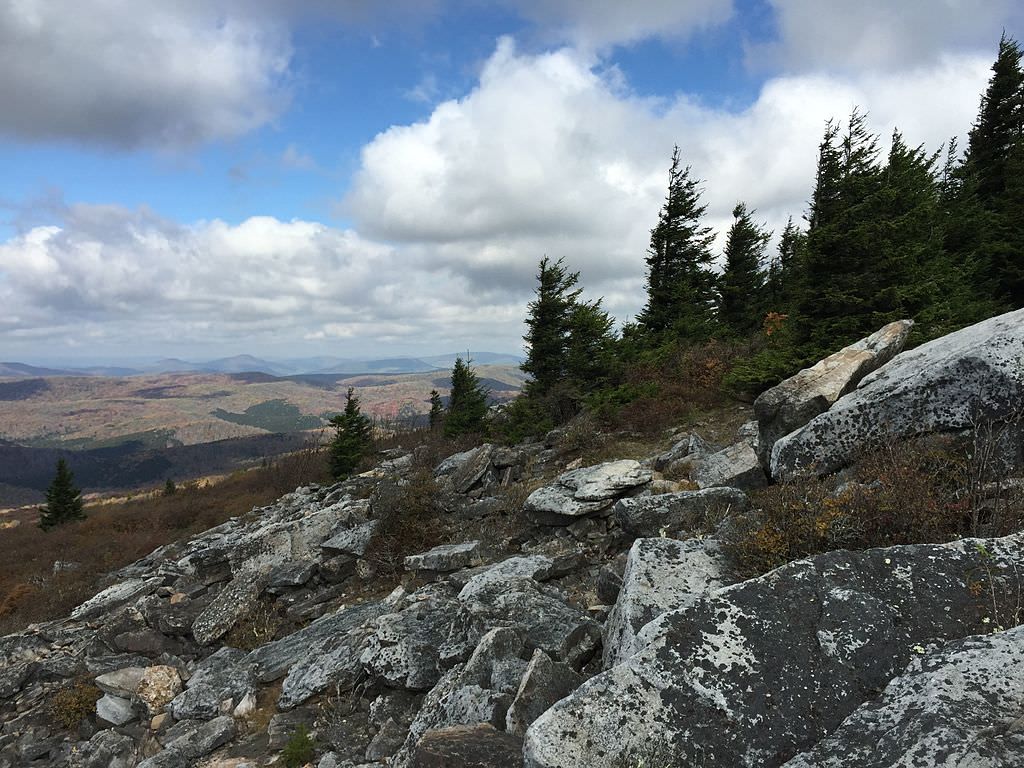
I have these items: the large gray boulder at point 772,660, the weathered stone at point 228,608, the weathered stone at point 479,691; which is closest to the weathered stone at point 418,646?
the weathered stone at point 479,691

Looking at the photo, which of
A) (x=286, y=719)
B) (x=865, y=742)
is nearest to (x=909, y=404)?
(x=865, y=742)

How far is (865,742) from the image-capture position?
292cm

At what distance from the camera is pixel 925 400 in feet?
23.3

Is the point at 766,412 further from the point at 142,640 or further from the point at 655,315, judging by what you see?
the point at 655,315

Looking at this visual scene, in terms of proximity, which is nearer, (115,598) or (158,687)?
(158,687)

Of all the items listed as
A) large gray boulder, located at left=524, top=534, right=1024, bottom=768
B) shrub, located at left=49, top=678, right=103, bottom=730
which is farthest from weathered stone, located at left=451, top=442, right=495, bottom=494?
large gray boulder, located at left=524, top=534, right=1024, bottom=768

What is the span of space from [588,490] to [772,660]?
7.36 metres

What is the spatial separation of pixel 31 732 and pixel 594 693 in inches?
499

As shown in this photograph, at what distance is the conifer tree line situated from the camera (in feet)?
50.5

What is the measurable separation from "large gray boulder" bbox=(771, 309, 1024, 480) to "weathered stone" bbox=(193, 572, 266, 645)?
12266mm

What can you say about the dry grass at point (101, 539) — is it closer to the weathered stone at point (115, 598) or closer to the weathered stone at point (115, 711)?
the weathered stone at point (115, 598)

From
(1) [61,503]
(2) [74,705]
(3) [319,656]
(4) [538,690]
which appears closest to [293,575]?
(2) [74,705]

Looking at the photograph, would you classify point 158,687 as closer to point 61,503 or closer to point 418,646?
point 418,646

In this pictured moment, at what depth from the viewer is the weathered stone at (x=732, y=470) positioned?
945 centimetres
